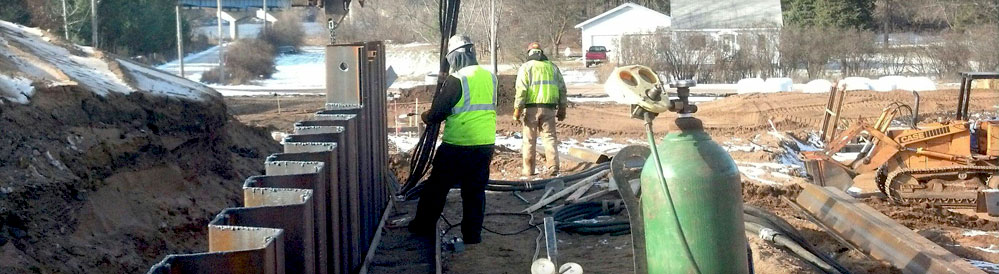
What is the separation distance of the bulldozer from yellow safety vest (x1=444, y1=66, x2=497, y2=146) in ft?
24.1

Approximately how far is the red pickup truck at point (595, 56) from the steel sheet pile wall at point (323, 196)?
4188 cm

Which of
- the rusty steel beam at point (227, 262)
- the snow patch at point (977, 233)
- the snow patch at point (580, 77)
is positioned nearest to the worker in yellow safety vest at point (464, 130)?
the rusty steel beam at point (227, 262)

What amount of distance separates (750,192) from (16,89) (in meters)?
8.28

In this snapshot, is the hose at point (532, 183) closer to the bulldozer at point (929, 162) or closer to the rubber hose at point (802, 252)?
the rubber hose at point (802, 252)

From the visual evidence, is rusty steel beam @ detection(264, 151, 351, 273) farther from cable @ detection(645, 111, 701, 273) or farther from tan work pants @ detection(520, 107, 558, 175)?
tan work pants @ detection(520, 107, 558, 175)

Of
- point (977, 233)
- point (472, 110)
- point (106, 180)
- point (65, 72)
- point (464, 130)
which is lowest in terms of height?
point (977, 233)

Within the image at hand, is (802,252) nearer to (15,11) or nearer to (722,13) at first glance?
(15,11)

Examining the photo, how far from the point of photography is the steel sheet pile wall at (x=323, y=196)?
4.37 metres

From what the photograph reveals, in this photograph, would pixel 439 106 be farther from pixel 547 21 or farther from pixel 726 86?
pixel 547 21

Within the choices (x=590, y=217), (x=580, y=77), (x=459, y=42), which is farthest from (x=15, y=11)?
(x=459, y=42)

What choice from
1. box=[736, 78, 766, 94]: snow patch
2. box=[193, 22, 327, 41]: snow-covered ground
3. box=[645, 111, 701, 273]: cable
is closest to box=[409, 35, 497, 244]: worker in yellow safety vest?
box=[645, 111, 701, 273]: cable

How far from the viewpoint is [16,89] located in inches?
421

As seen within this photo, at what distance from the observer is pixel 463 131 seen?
8344mm

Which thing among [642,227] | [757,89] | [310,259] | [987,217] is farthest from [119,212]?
[757,89]
